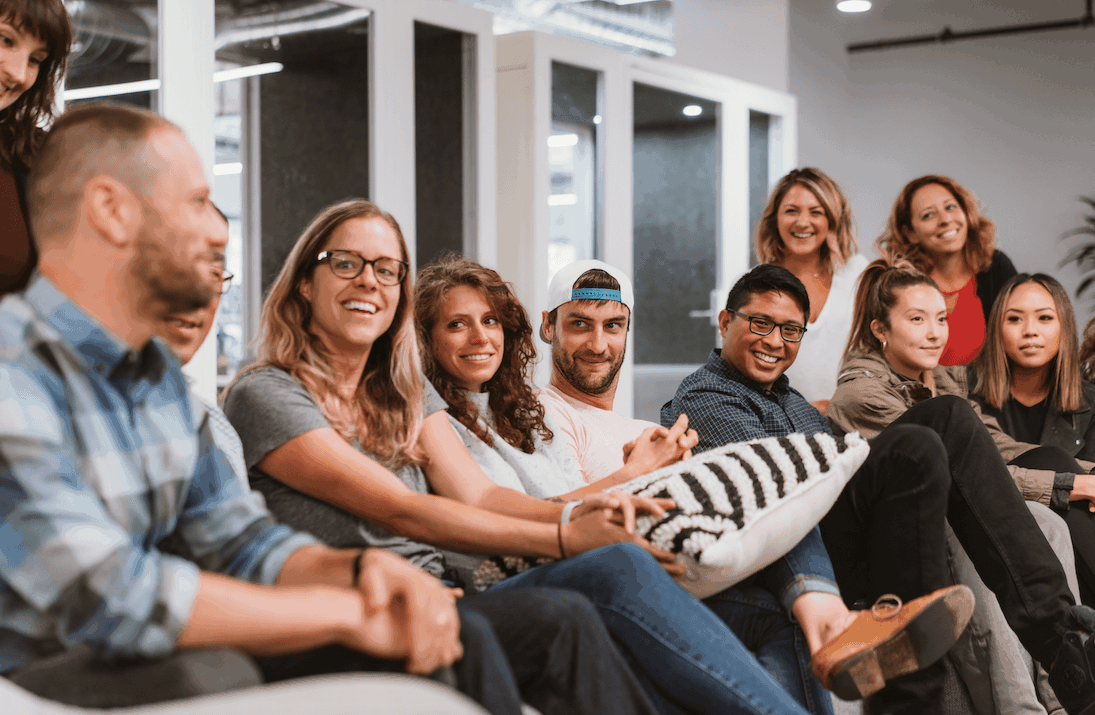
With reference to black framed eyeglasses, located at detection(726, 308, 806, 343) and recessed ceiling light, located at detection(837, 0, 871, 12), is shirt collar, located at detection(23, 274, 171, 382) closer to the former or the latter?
black framed eyeglasses, located at detection(726, 308, 806, 343)

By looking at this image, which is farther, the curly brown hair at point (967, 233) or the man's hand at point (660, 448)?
the curly brown hair at point (967, 233)

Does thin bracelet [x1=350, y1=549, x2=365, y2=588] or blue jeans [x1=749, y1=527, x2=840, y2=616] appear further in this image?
→ blue jeans [x1=749, y1=527, x2=840, y2=616]

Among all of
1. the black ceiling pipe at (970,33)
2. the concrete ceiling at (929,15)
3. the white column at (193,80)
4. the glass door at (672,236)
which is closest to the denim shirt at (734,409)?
the white column at (193,80)

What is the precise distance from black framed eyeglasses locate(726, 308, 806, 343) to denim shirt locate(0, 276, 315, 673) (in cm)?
141

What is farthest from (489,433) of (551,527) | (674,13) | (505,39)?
(674,13)

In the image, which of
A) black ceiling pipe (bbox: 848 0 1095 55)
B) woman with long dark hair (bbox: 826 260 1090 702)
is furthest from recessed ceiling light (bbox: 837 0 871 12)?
woman with long dark hair (bbox: 826 260 1090 702)

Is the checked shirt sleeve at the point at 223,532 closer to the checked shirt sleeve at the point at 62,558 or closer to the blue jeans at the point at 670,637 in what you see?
the checked shirt sleeve at the point at 62,558

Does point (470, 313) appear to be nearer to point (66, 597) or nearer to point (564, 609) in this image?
Answer: point (564, 609)

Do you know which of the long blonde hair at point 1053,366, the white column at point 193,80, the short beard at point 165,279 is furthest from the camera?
the white column at point 193,80

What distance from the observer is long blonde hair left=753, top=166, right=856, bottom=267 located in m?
3.22

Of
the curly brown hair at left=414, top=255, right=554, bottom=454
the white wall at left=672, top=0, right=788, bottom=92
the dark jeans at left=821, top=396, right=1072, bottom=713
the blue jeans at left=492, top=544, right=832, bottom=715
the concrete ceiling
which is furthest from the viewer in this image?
the concrete ceiling

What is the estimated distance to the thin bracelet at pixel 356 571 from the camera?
109cm

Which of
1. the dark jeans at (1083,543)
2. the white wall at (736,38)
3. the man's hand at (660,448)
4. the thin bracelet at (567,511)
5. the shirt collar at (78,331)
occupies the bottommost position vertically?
the dark jeans at (1083,543)

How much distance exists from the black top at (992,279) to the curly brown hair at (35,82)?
110 inches
